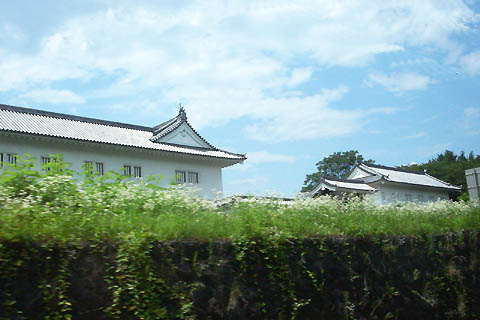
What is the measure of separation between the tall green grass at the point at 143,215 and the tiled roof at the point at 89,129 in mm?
16654

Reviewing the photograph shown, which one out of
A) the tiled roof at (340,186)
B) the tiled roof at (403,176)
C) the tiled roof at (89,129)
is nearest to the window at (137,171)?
the tiled roof at (89,129)

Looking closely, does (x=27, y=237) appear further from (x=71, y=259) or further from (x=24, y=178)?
(x=24, y=178)

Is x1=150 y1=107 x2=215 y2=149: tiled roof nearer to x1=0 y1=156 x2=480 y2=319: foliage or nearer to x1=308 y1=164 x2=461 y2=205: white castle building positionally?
x1=308 y1=164 x2=461 y2=205: white castle building

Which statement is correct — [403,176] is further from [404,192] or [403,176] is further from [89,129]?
[89,129]

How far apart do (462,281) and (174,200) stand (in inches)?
211

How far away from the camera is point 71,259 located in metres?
4.77

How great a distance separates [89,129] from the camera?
25812 mm

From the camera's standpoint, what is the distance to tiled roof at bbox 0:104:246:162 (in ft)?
74.4

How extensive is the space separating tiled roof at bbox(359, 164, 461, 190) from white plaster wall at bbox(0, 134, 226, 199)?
1878cm

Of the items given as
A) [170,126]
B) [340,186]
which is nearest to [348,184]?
[340,186]

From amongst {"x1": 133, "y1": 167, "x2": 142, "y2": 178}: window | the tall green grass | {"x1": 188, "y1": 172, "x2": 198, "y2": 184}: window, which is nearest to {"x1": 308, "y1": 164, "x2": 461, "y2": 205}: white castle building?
{"x1": 188, "y1": 172, "x2": 198, "y2": 184}: window

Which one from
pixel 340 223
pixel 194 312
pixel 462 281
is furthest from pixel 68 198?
pixel 462 281

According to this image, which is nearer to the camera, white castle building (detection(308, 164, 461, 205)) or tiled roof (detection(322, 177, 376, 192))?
tiled roof (detection(322, 177, 376, 192))

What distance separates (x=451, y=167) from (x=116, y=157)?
4824cm
